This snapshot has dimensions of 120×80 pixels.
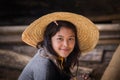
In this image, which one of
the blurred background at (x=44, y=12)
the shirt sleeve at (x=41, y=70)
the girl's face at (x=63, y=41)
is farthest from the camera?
the blurred background at (x=44, y=12)

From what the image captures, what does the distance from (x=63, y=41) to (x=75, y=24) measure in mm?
228

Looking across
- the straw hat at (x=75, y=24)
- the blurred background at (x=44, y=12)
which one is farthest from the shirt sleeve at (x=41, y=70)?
the blurred background at (x=44, y=12)

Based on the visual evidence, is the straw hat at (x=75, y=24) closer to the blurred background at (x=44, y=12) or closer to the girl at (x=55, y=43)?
the girl at (x=55, y=43)

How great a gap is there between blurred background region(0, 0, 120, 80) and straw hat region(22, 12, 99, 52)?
103 cm

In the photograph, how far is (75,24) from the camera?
2523mm

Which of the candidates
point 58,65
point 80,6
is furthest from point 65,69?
point 80,6

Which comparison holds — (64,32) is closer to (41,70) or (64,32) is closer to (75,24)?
(75,24)

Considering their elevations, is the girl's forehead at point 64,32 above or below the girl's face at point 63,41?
above

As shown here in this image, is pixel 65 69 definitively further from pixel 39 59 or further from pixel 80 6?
pixel 80 6

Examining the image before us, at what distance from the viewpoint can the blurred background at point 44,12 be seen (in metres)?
3.96

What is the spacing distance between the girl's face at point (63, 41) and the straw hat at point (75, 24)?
0.35ft

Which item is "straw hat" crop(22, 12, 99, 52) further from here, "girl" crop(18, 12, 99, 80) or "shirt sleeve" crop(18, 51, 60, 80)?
"shirt sleeve" crop(18, 51, 60, 80)

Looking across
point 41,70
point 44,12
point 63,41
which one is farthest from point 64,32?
point 44,12

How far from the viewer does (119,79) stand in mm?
3100
